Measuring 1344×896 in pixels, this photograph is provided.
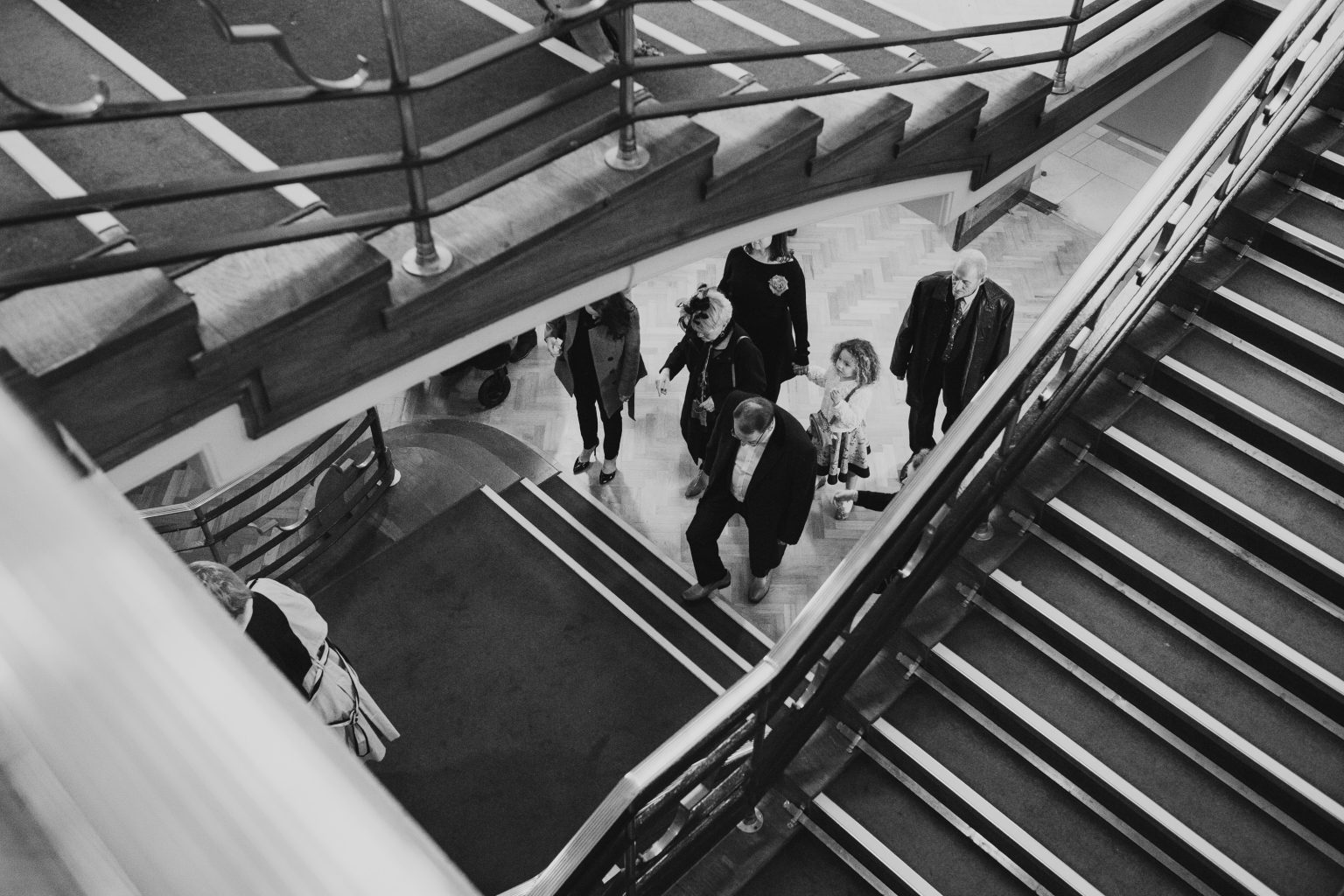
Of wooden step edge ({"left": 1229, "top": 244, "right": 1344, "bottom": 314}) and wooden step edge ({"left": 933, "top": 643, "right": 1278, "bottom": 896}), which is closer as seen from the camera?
wooden step edge ({"left": 933, "top": 643, "right": 1278, "bottom": 896})

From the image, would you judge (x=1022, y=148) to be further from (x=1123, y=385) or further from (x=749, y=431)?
(x=749, y=431)

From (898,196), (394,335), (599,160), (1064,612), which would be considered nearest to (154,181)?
(394,335)

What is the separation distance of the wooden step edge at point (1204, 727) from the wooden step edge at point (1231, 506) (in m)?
0.59

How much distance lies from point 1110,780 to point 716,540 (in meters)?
2.44

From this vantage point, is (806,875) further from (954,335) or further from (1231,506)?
(954,335)

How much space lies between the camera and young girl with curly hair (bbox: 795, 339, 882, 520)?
5.65 metres

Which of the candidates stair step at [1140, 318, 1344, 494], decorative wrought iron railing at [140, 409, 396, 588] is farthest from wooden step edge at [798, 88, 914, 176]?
decorative wrought iron railing at [140, 409, 396, 588]

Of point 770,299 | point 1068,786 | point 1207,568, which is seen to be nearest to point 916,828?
point 1068,786

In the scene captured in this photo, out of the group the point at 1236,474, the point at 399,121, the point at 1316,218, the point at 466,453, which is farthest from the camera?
the point at 466,453

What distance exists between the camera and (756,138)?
141 inches

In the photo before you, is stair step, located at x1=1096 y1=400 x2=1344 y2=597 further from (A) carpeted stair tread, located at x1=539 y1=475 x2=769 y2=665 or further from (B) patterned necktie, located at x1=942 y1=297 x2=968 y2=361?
(A) carpeted stair tread, located at x1=539 y1=475 x2=769 y2=665

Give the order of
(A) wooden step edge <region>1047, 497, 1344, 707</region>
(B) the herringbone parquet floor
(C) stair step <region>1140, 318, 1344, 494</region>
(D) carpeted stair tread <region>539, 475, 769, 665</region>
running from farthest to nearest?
1. (B) the herringbone parquet floor
2. (D) carpeted stair tread <region>539, 475, 769, 665</region>
3. (C) stair step <region>1140, 318, 1344, 494</region>
4. (A) wooden step edge <region>1047, 497, 1344, 707</region>

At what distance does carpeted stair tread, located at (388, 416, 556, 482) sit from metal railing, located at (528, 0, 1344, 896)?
2753mm

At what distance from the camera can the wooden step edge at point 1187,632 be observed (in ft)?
12.1
